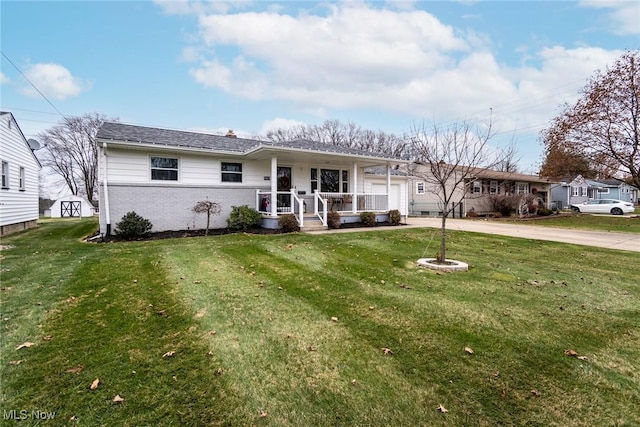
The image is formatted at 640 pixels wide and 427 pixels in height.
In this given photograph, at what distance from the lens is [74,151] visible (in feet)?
114

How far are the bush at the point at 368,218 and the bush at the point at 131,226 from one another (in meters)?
8.66

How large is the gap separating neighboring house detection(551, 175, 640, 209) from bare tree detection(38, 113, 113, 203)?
52.9m

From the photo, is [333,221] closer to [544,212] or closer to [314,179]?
[314,179]

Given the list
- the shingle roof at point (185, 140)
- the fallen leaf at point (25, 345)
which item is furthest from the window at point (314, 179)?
the fallen leaf at point (25, 345)

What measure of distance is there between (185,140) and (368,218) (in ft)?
27.5

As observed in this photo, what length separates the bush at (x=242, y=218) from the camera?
40.6 feet

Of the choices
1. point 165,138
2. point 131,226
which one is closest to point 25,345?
point 131,226

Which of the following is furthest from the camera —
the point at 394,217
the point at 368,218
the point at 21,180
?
the point at 394,217

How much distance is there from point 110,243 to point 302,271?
6.95 meters

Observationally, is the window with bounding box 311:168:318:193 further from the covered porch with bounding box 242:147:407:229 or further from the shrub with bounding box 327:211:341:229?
the shrub with bounding box 327:211:341:229

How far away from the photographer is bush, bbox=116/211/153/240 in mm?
10469

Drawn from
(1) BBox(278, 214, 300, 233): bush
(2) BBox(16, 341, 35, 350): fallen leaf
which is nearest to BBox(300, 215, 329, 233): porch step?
(1) BBox(278, 214, 300, 233): bush

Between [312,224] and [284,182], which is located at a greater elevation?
[284,182]

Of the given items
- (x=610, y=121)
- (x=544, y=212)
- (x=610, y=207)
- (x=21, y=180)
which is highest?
(x=610, y=121)
